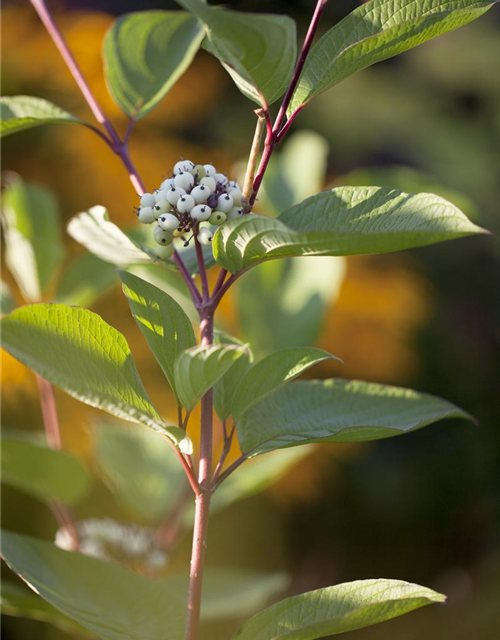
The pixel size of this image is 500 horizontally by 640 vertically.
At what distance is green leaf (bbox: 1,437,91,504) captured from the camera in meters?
0.42

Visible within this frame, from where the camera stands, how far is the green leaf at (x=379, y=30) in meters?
0.27

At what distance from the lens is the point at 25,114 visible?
0.36 meters

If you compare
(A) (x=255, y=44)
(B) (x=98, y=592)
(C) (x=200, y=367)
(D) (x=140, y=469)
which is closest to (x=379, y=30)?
(A) (x=255, y=44)

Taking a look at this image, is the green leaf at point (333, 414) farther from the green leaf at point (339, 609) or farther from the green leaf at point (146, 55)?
the green leaf at point (146, 55)

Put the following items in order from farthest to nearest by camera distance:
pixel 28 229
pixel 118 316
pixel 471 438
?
1. pixel 471 438
2. pixel 118 316
3. pixel 28 229

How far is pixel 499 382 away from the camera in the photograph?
4.91 feet

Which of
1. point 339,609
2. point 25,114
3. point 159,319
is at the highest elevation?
point 25,114

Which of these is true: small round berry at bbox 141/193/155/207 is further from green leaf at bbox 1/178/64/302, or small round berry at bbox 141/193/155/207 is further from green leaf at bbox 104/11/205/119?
green leaf at bbox 1/178/64/302

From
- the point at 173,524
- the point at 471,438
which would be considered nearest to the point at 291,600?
the point at 173,524

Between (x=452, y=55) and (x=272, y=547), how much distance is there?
1.26 metres

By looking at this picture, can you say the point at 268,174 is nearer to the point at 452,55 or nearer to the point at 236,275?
the point at 236,275

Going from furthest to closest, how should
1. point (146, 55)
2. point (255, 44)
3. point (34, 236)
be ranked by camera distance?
1. point (34, 236)
2. point (146, 55)
3. point (255, 44)

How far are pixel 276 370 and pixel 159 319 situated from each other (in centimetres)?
6

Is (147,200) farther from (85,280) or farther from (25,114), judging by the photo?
(85,280)
